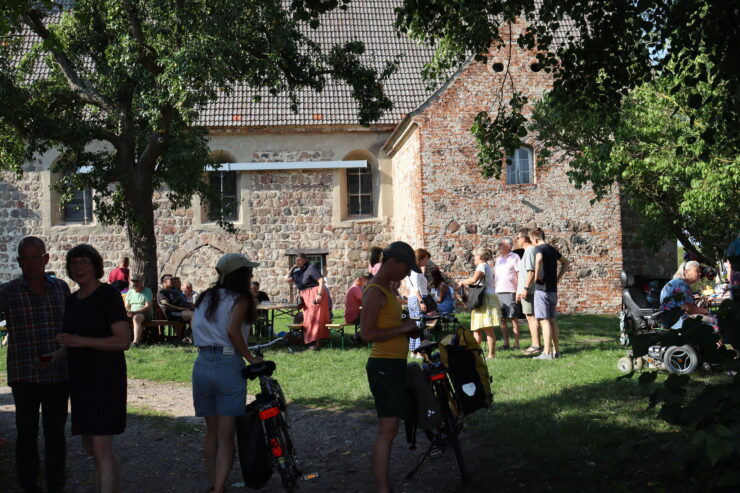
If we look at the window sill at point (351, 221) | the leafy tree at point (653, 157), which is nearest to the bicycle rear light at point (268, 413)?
the leafy tree at point (653, 157)

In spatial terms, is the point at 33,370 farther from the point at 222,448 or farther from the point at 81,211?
the point at 81,211

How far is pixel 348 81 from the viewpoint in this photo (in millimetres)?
15438

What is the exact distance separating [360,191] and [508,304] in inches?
520

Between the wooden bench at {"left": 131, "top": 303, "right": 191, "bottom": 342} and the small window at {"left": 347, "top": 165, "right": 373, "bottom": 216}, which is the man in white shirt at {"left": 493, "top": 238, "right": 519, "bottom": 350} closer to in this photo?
the wooden bench at {"left": 131, "top": 303, "right": 191, "bottom": 342}

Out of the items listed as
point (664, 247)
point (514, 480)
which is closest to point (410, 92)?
point (664, 247)

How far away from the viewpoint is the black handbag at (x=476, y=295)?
1179 centimetres

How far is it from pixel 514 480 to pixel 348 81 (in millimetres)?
10959

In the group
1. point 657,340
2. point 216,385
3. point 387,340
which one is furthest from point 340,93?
point 657,340

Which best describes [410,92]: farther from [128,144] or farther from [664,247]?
[128,144]

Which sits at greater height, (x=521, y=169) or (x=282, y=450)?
(x=521, y=169)

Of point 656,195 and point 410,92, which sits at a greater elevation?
point 410,92

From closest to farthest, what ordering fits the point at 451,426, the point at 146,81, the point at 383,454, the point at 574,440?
the point at 383,454
the point at 451,426
the point at 574,440
the point at 146,81

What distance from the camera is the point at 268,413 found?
5.37 meters

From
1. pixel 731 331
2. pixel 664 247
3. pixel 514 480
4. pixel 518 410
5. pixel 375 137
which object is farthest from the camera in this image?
pixel 375 137
